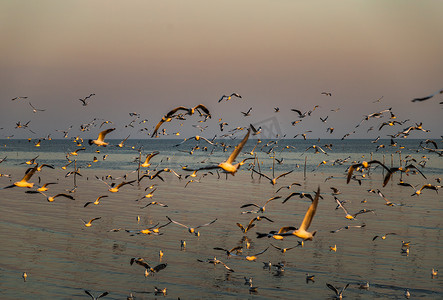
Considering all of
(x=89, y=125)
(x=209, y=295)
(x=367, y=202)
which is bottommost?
(x=209, y=295)

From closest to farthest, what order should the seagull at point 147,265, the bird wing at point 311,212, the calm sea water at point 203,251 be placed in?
1. the bird wing at point 311,212
2. the calm sea water at point 203,251
3. the seagull at point 147,265

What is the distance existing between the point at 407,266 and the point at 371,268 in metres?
1.85

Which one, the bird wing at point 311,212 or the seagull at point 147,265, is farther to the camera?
the seagull at point 147,265

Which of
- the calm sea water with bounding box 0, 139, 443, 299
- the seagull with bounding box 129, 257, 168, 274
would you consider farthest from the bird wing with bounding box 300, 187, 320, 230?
the seagull with bounding box 129, 257, 168, 274

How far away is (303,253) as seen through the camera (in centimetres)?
2495

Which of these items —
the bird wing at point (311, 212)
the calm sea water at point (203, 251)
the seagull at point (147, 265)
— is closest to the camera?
the bird wing at point (311, 212)

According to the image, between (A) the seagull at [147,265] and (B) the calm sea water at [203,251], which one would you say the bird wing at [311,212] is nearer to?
(B) the calm sea water at [203,251]

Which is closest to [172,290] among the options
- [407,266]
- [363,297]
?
[363,297]

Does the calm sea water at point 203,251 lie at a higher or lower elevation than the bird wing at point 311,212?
lower

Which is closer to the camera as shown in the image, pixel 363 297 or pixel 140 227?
pixel 363 297

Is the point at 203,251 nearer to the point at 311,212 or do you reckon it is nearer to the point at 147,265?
the point at 147,265

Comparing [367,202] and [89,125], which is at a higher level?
[89,125]

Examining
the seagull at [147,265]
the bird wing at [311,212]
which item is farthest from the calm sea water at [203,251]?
the bird wing at [311,212]

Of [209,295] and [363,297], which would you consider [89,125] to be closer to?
[209,295]
